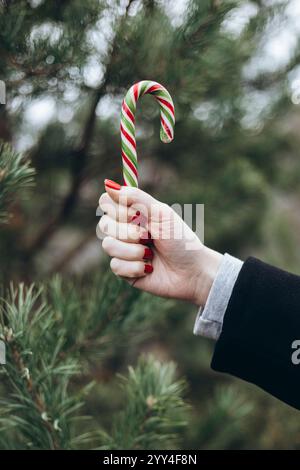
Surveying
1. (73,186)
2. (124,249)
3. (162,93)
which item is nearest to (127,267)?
(124,249)

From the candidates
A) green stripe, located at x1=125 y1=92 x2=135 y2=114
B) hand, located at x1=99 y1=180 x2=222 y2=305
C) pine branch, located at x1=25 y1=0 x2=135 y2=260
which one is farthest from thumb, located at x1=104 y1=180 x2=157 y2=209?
pine branch, located at x1=25 y1=0 x2=135 y2=260

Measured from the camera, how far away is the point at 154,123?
42.8 inches

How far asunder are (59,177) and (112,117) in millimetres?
186

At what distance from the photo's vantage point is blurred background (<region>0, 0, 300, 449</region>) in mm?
748

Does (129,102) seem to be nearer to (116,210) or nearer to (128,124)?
(128,124)

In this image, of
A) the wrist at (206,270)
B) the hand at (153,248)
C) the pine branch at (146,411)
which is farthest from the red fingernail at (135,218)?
the pine branch at (146,411)

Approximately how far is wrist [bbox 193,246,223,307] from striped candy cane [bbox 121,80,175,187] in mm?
143

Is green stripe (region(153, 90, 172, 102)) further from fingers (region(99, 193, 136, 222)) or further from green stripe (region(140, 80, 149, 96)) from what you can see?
fingers (region(99, 193, 136, 222))

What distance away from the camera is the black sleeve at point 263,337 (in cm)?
70

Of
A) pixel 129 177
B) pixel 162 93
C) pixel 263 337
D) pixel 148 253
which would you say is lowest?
pixel 263 337

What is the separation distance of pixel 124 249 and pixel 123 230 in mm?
25

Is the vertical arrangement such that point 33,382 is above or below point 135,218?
below

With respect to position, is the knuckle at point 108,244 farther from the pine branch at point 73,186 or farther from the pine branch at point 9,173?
the pine branch at point 73,186
